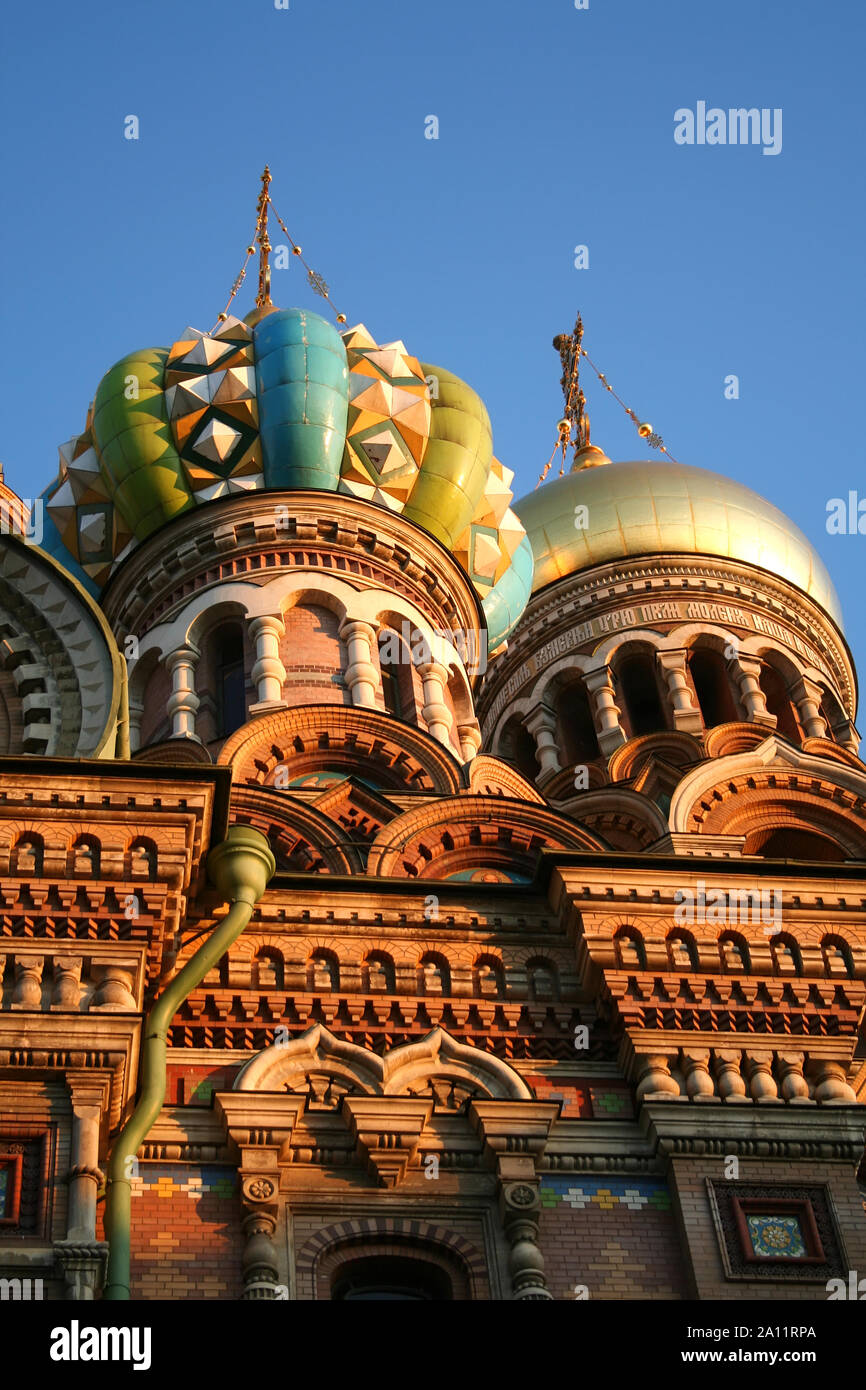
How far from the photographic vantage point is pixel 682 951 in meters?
9.31

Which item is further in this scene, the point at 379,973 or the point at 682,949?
the point at 682,949

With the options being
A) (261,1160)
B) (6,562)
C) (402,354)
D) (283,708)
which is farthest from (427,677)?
(261,1160)

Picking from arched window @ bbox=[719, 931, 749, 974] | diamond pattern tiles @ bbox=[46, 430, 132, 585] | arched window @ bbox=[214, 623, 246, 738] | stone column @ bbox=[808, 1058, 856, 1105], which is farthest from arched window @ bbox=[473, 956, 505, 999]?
diamond pattern tiles @ bbox=[46, 430, 132, 585]

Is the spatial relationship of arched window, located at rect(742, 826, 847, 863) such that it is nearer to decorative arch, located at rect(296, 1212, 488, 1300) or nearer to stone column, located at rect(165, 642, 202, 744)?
stone column, located at rect(165, 642, 202, 744)

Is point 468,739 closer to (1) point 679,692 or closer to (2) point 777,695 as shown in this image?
(1) point 679,692

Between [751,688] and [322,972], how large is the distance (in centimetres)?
943

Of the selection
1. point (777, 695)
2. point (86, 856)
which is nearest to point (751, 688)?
point (777, 695)

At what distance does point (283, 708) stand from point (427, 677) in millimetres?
1689

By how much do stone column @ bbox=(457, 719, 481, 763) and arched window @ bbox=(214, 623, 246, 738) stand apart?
4.75ft

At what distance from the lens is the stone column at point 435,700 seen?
1398 cm

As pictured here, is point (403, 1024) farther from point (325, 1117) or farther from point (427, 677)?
point (427, 677)

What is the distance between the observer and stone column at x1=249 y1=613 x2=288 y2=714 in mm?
13501

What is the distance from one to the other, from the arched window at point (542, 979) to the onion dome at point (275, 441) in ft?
19.6

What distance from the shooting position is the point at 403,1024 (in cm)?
905
